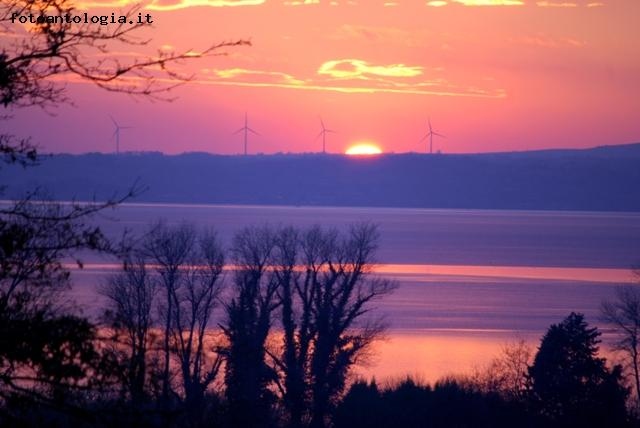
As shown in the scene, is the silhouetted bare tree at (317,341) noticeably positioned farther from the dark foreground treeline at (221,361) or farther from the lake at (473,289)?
the lake at (473,289)

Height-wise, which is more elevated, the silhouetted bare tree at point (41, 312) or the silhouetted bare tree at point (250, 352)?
the silhouetted bare tree at point (250, 352)

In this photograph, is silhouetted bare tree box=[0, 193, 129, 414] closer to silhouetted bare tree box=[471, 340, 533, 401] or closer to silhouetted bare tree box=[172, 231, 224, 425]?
silhouetted bare tree box=[172, 231, 224, 425]

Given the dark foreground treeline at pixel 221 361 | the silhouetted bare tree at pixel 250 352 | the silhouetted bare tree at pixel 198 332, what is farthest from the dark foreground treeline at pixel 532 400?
the silhouetted bare tree at pixel 198 332

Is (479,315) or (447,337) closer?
(447,337)

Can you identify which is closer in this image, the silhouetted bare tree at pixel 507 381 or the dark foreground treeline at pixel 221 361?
the dark foreground treeline at pixel 221 361

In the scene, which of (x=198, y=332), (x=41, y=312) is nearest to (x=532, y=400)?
(x=198, y=332)

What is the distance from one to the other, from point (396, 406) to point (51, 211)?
1754 cm

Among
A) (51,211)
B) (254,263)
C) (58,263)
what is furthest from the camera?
(254,263)

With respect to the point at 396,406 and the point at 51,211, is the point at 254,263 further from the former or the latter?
the point at 51,211

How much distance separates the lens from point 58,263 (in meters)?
5.19

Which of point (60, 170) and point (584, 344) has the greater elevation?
point (60, 170)

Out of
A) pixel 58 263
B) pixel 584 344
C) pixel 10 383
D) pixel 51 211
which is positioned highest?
pixel 584 344

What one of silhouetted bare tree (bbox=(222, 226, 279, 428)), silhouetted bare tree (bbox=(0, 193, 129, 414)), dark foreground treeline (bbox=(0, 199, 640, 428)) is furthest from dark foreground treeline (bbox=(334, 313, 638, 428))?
silhouetted bare tree (bbox=(0, 193, 129, 414))

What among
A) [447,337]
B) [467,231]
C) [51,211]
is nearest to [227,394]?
[51,211]
